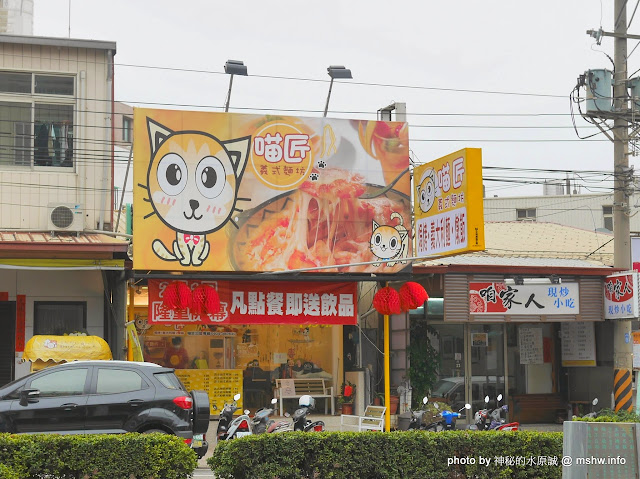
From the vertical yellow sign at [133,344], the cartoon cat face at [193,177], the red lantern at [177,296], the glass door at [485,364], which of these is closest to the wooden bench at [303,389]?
the glass door at [485,364]

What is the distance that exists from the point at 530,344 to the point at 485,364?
→ 5.19 feet

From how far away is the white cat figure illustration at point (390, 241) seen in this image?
2016 centimetres

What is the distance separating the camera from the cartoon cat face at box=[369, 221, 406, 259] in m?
20.2

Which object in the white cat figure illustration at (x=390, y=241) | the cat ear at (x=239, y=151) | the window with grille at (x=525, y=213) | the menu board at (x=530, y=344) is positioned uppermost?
the window with grille at (x=525, y=213)

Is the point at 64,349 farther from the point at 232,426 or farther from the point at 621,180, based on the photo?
the point at 621,180

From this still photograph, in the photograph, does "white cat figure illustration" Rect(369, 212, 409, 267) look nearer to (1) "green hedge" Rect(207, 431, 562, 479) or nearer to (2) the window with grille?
(1) "green hedge" Rect(207, 431, 562, 479)

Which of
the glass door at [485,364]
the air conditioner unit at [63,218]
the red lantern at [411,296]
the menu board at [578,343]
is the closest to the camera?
the air conditioner unit at [63,218]

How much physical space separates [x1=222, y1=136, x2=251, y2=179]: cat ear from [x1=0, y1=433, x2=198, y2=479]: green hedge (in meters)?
8.11

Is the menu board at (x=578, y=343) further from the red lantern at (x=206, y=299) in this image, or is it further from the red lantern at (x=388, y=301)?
the red lantern at (x=206, y=299)

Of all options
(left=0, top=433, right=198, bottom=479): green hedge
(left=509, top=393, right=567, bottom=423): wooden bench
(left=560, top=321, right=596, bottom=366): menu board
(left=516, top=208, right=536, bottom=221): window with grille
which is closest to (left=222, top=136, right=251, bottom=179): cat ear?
(left=0, top=433, right=198, bottom=479): green hedge

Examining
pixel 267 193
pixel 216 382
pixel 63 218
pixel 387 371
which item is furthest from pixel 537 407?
pixel 63 218

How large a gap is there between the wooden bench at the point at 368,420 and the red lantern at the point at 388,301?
2.20m

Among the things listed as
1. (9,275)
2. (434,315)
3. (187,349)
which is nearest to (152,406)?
(9,275)

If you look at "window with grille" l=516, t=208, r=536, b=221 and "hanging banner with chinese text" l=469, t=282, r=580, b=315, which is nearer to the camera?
"hanging banner with chinese text" l=469, t=282, r=580, b=315
